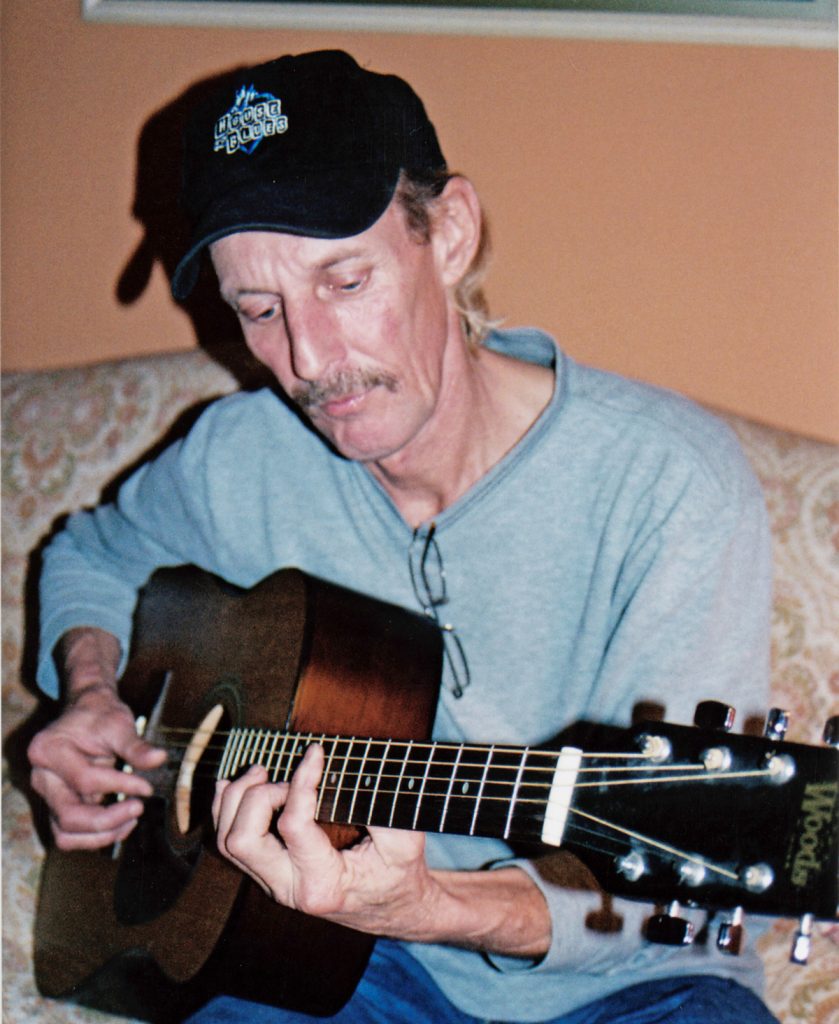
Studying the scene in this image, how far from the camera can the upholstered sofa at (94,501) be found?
1.28 m

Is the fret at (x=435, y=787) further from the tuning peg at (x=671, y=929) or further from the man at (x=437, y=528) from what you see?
the tuning peg at (x=671, y=929)

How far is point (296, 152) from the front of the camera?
1.04m

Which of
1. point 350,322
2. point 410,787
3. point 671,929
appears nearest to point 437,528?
point 350,322

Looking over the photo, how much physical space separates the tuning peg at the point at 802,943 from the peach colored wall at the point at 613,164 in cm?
95

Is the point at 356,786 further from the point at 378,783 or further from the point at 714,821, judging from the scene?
the point at 714,821

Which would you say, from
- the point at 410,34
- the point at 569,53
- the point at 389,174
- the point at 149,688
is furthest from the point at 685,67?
the point at 149,688

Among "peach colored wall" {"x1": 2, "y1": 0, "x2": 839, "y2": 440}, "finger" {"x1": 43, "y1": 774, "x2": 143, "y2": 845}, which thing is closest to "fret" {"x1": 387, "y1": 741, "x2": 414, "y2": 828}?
"finger" {"x1": 43, "y1": 774, "x2": 143, "y2": 845}

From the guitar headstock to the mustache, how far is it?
48 centimetres

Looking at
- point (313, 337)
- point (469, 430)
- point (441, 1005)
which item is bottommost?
point (441, 1005)

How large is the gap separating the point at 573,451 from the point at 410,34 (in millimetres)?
717

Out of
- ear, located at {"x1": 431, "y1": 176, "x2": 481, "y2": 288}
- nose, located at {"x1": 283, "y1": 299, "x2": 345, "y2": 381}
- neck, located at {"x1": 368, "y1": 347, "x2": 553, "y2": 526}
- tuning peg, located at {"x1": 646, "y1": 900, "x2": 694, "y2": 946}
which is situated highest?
ear, located at {"x1": 431, "y1": 176, "x2": 481, "y2": 288}

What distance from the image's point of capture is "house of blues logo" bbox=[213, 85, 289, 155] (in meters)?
1.05

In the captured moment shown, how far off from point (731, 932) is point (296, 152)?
773mm

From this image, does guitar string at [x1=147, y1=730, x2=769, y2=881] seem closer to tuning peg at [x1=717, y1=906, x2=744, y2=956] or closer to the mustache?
tuning peg at [x1=717, y1=906, x2=744, y2=956]
